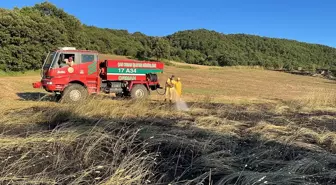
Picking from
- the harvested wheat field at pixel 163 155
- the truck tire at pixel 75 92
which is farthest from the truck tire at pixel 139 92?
the harvested wheat field at pixel 163 155

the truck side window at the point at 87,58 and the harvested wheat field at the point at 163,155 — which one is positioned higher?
the truck side window at the point at 87,58

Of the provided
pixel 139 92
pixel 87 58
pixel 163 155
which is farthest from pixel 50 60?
pixel 163 155

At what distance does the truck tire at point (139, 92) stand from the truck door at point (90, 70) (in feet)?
5.06

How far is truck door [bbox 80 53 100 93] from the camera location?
1389 cm

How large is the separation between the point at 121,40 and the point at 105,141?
2583 inches

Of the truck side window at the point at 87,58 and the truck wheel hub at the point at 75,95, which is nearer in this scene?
the truck wheel hub at the point at 75,95

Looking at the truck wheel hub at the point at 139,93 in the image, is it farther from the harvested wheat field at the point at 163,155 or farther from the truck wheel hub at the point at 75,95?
the harvested wheat field at the point at 163,155

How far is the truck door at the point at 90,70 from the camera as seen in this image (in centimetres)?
1389

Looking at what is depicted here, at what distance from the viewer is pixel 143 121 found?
7609mm

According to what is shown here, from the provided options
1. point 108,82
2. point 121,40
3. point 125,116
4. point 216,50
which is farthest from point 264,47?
point 125,116

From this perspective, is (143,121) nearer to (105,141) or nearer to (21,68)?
(105,141)

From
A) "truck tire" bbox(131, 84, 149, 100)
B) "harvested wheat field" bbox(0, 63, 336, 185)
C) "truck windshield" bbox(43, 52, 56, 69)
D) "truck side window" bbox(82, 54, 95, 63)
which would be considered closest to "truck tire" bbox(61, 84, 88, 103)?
"truck side window" bbox(82, 54, 95, 63)

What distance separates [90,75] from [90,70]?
0.68ft

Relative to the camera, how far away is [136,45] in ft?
223
